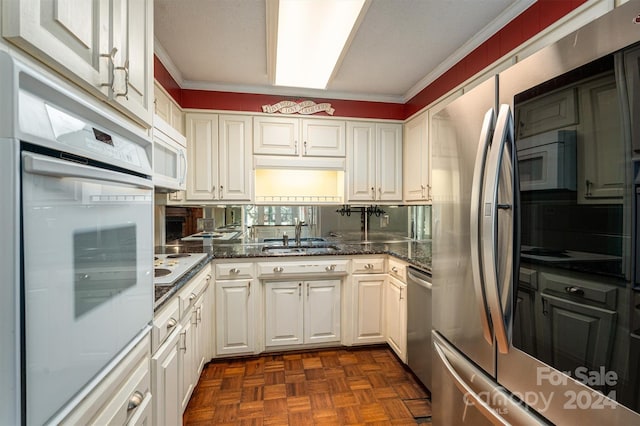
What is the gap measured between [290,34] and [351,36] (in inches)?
17.2

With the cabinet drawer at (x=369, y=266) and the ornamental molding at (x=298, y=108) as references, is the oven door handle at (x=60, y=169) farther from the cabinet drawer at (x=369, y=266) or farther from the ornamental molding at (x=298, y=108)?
the ornamental molding at (x=298, y=108)

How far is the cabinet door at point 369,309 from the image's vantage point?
2.67 m

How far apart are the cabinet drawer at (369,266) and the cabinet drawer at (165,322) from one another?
5.11 feet

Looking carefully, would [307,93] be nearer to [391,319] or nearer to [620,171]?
[391,319]

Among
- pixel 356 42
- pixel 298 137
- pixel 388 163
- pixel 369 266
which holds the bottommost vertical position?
pixel 369 266

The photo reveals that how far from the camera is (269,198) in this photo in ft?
9.84

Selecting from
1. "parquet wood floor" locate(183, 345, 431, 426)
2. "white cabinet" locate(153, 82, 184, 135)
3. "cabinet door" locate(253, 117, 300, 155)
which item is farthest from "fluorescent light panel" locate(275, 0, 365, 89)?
"parquet wood floor" locate(183, 345, 431, 426)

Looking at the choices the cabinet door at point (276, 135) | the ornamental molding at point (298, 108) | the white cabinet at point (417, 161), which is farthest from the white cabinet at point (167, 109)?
the white cabinet at point (417, 161)

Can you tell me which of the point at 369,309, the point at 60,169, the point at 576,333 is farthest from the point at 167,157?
the point at 369,309

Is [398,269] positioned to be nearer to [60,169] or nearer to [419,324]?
[419,324]

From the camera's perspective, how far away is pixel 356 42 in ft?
7.02

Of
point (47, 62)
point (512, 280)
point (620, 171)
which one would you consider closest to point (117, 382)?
point (47, 62)

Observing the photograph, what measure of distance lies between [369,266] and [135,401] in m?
2.04

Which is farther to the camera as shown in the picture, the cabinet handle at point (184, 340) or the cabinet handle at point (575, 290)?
the cabinet handle at point (184, 340)
